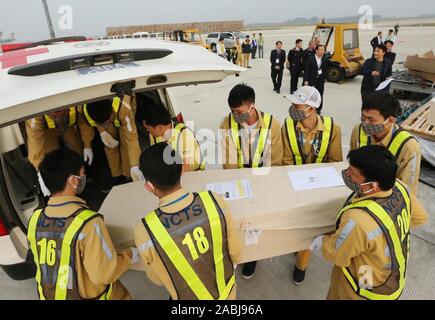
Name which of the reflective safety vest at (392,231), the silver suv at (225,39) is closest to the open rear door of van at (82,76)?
the reflective safety vest at (392,231)

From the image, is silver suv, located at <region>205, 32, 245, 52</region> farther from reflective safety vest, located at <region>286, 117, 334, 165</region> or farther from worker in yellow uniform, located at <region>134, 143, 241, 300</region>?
worker in yellow uniform, located at <region>134, 143, 241, 300</region>

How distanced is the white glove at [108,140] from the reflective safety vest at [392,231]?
2695 mm

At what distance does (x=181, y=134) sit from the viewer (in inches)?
99.8

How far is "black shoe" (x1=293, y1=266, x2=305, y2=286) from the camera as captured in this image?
2480 millimetres

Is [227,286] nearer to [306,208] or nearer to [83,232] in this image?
[306,208]

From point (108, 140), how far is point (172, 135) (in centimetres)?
124

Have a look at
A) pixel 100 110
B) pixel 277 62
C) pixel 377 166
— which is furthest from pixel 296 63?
pixel 377 166

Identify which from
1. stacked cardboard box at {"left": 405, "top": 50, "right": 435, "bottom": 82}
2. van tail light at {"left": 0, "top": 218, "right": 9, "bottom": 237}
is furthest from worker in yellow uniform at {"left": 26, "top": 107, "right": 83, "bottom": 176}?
stacked cardboard box at {"left": 405, "top": 50, "right": 435, "bottom": 82}

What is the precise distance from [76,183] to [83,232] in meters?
0.31

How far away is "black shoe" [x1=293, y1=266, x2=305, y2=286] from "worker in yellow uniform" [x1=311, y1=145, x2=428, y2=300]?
74cm

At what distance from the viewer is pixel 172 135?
8.27 feet

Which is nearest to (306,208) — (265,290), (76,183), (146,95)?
(265,290)

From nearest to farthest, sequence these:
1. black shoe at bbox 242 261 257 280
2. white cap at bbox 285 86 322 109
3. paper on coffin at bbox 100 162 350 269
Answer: paper on coffin at bbox 100 162 350 269 → white cap at bbox 285 86 322 109 → black shoe at bbox 242 261 257 280
